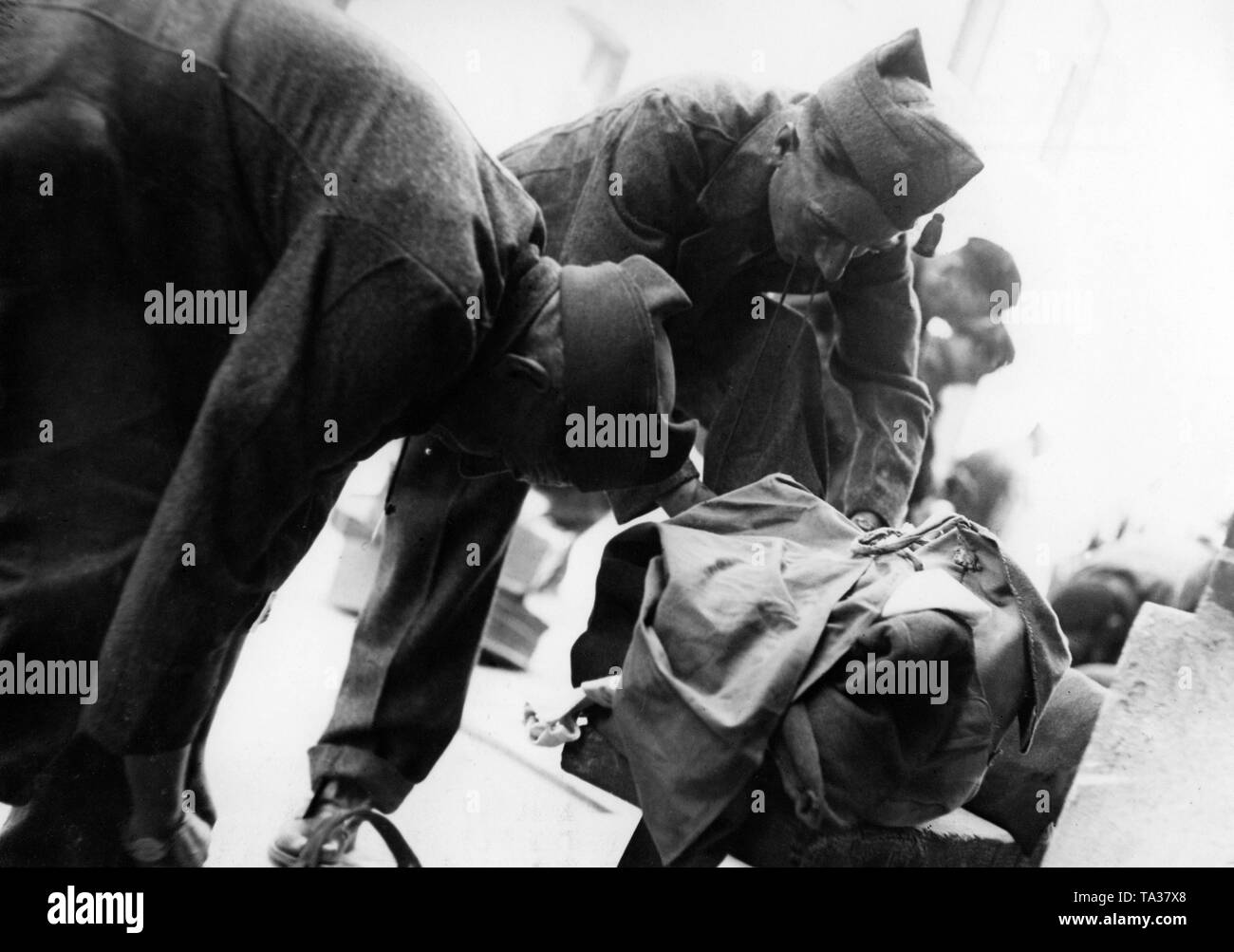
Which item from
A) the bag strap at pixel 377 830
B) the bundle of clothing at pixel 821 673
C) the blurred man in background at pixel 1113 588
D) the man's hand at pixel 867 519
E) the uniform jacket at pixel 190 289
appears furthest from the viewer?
the blurred man in background at pixel 1113 588

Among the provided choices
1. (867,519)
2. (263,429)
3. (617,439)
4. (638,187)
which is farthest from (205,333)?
(867,519)

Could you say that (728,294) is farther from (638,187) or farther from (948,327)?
(948,327)

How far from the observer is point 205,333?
1.04m

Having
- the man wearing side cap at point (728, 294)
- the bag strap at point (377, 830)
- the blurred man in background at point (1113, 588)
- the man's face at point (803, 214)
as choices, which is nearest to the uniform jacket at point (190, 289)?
the bag strap at point (377, 830)

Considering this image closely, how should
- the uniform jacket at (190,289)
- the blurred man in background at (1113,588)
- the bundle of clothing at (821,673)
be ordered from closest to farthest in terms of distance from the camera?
1. the uniform jacket at (190,289)
2. the bundle of clothing at (821,673)
3. the blurred man in background at (1113,588)

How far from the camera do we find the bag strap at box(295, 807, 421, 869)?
1147mm

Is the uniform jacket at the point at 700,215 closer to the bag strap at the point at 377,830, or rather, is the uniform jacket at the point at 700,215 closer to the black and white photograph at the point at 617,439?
the black and white photograph at the point at 617,439

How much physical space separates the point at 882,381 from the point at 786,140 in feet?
1.21

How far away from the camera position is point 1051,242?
4.88 feet

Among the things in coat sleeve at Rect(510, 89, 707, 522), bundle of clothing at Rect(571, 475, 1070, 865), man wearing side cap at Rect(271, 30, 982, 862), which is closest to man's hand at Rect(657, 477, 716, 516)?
man wearing side cap at Rect(271, 30, 982, 862)

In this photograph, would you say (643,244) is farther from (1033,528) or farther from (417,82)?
(1033,528)

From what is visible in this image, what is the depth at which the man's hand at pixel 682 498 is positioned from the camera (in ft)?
4.60

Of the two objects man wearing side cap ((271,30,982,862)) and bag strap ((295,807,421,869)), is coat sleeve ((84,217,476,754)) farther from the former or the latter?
man wearing side cap ((271,30,982,862))

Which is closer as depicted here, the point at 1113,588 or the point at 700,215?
the point at 700,215
